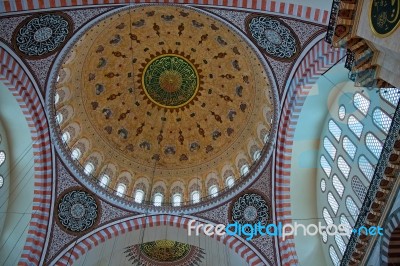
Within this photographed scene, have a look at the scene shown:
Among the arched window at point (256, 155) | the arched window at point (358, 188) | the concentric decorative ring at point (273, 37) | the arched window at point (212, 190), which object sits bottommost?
the arched window at point (358, 188)

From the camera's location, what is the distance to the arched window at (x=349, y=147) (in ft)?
28.8

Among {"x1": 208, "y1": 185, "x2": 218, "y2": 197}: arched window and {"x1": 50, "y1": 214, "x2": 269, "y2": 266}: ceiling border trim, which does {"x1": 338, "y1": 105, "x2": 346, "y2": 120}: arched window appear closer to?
{"x1": 50, "y1": 214, "x2": 269, "y2": 266}: ceiling border trim

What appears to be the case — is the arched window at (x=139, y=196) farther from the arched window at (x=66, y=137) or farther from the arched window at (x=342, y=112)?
the arched window at (x=342, y=112)

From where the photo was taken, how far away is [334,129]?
9.64 metres

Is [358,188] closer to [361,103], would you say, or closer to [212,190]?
[361,103]

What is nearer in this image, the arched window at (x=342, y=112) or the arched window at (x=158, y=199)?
the arched window at (x=342, y=112)

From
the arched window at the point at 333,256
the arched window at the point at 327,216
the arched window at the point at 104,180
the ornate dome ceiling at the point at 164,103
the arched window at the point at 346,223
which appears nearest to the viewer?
the arched window at the point at 346,223

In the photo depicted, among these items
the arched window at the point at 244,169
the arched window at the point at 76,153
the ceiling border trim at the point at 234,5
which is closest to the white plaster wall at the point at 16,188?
the arched window at the point at 76,153

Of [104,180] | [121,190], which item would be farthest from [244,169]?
[104,180]

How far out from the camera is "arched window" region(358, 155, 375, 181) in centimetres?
797

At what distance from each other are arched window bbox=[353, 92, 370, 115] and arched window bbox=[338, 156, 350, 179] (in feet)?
4.47

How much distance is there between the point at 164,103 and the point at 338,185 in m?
6.86

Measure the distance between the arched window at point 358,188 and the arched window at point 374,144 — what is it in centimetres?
85

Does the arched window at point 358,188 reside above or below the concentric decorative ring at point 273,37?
below
